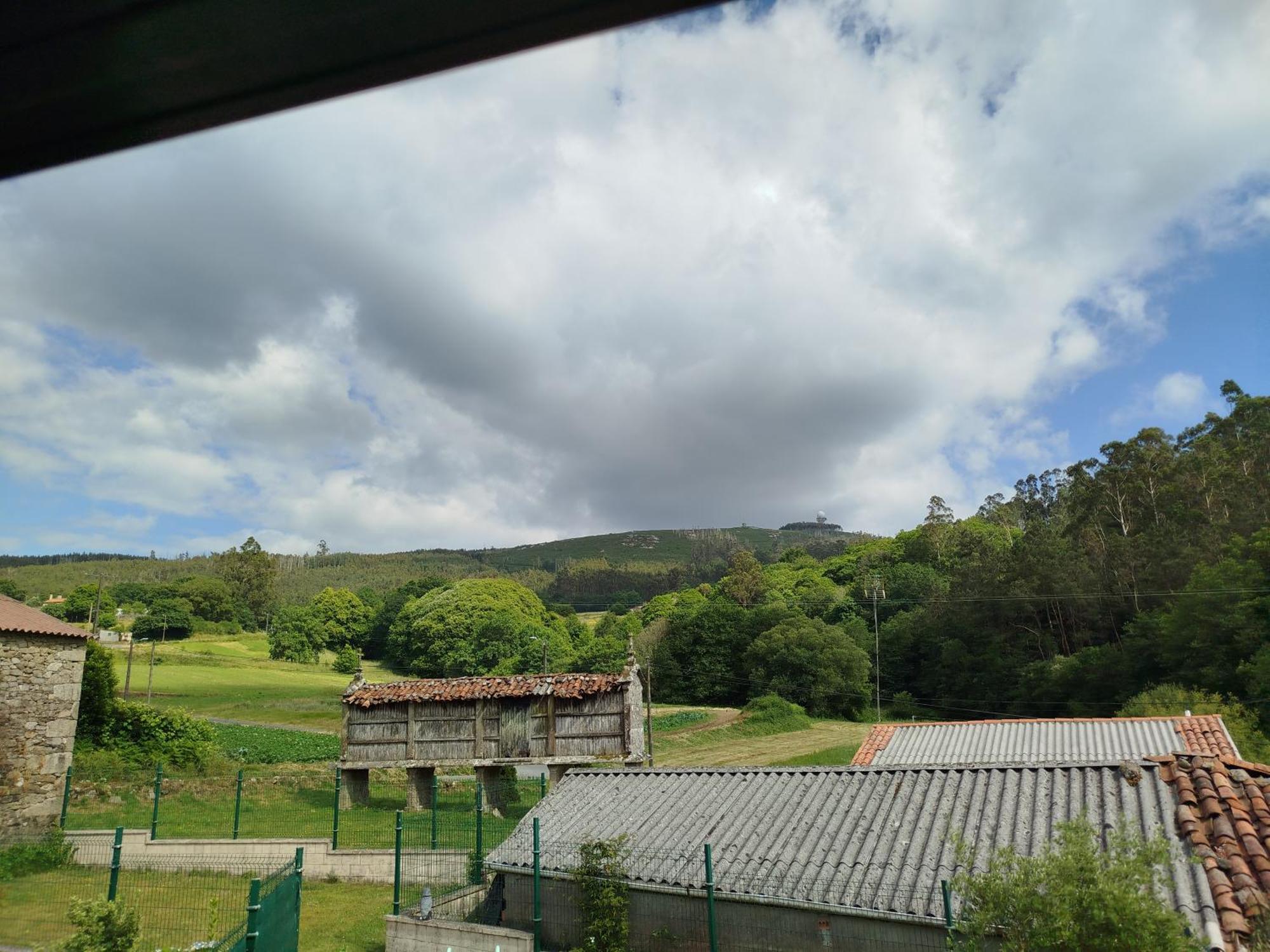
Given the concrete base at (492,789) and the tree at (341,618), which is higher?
the tree at (341,618)

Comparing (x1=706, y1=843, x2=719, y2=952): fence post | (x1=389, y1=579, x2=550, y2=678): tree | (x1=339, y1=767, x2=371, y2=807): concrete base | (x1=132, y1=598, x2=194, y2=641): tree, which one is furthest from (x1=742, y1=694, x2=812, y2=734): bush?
(x1=132, y1=598, x2=194, y2=641): tree

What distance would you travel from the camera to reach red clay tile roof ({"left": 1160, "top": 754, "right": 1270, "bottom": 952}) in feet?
31.5

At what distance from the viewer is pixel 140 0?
55.3 inches

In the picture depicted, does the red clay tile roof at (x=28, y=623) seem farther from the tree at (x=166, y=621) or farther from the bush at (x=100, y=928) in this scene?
the tree at (x=166, y=621)

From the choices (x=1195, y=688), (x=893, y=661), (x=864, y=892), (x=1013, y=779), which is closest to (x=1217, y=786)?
(x=1013, y=779)

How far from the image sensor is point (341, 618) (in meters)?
96.9

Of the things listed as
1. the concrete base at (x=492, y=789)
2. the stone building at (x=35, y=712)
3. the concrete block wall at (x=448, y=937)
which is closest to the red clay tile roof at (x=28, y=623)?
the stone building at (x=35, y=712)

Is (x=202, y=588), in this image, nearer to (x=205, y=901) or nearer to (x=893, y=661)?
(x=893, y=661)

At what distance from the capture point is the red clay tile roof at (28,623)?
2161 centimetres

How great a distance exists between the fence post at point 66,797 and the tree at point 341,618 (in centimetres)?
7343

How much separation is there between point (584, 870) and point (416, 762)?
1404 centimetres

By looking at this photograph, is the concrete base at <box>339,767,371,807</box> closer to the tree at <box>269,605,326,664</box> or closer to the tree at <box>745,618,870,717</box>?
the tree at <box>745,618,870,717</box>

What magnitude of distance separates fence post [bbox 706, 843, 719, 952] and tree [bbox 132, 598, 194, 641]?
83.6 metres

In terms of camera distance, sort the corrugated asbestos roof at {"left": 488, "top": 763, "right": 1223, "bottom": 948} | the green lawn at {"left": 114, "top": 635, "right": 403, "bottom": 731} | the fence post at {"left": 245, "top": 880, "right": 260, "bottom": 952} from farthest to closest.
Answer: the green lawn at {"left": 114, "top": 635, "right": 403, "bottom": 731}
the corrugated asbestos roof at {"left": 488, "top": 763, "right": 1223, "bottom": 948}
the fence post at {"left": 245, "top": 880, "right": 260, "bottom": 952}
